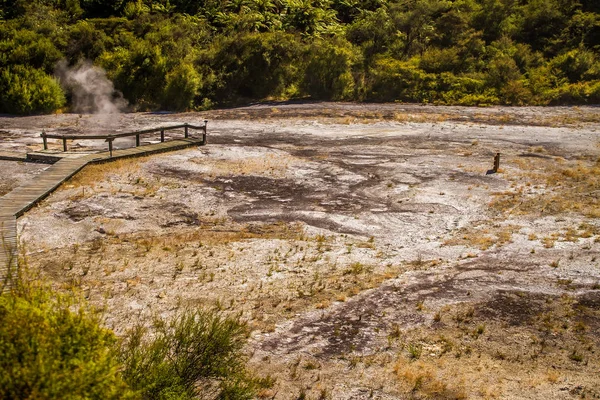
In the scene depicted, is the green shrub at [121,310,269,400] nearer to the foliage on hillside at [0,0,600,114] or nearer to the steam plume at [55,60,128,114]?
the steam plume at [55,60,128,114]

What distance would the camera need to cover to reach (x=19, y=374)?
5371 mm

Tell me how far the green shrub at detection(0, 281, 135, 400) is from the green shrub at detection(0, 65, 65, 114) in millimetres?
31982

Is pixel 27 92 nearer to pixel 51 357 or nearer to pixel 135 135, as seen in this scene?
pixel 135 135

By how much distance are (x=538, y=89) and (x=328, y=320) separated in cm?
3715

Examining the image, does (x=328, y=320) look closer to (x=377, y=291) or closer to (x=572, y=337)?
(x=377, y=291)

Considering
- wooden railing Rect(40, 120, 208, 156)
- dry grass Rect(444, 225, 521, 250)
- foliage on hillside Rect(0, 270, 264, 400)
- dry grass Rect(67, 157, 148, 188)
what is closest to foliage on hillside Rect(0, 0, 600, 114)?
wooden railing Rect(40, 120, 208, 156)

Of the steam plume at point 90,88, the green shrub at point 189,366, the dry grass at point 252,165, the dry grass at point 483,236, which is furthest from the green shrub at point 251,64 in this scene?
the green shrub at point 189,366

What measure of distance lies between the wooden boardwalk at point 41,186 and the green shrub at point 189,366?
5612 mm

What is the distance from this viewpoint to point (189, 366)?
8.98 m

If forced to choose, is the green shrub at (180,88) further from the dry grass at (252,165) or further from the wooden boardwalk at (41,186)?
the dry grass at (252,165)

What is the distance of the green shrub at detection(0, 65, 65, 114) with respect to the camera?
34.7m

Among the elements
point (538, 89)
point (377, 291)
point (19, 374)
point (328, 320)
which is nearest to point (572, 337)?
point (377, 291)

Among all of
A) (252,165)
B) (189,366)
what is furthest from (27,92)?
(189,366)

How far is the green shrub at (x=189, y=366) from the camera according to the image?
313 inches
